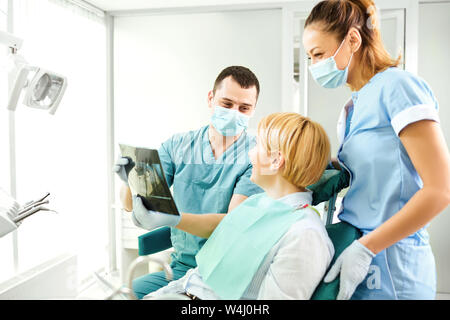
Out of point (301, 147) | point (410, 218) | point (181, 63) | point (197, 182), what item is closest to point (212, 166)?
point (197, 182)

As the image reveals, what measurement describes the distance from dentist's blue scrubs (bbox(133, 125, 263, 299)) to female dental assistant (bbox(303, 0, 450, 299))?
0.54 m

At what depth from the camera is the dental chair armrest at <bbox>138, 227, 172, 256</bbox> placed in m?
1.48

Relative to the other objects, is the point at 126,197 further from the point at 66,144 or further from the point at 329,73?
the point at 66,144

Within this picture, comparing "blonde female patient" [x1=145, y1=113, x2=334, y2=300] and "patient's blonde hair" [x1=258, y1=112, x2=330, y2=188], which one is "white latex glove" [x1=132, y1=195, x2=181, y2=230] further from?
"patient's blonde hair" [x1=258, y1=112, x2=330, y2=188]

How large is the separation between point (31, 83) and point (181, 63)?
173 cm

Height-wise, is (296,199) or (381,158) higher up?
(381,158)

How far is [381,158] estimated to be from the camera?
0.98 m

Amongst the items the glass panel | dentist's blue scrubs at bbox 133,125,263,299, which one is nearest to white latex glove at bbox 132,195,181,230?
dentist's blue scrubs at bbox 133,125,263,299

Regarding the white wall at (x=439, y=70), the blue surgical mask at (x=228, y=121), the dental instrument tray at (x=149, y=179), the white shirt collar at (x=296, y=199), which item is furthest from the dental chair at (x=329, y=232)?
the white wall at (x=439, y=70)
